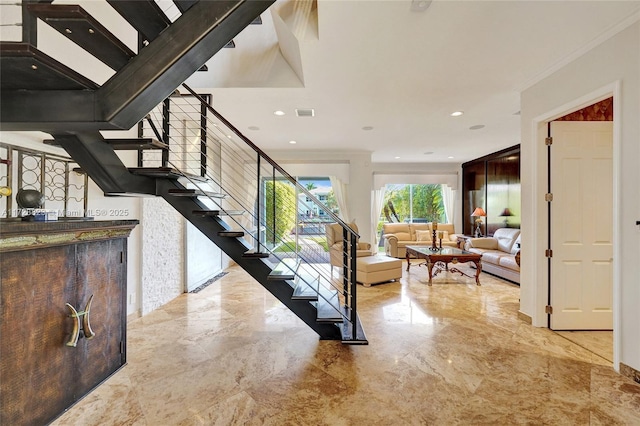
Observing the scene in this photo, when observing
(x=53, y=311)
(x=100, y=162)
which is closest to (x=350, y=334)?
(x=53, y=311)

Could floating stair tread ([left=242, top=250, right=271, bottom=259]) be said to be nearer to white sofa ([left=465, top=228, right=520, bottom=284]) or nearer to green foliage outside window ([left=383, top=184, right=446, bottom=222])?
white sofa ([left=465, top=228, right=520, bottom=284])

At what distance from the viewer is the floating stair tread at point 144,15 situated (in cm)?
111

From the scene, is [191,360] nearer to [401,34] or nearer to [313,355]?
[313,355]

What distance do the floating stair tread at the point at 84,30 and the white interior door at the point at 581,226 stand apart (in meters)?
3.76

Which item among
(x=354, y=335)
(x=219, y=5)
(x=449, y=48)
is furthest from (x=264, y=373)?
(x=449, y=48)

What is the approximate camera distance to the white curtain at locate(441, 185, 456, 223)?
323 inches

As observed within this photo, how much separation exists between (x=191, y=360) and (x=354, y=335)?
1459 mm

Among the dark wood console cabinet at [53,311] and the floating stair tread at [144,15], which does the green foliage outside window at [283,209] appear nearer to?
the dark wood console cabinet at [53,311]

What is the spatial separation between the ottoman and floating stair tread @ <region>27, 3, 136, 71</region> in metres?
4.03

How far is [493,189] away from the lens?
674 cm

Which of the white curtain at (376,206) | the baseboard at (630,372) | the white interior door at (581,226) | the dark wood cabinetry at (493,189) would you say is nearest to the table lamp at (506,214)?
the dark wood cabinetry at (493,189)

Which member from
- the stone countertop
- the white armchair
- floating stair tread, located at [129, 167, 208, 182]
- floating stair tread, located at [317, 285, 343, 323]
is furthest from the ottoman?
the stone countertop

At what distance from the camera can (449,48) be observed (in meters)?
2.37

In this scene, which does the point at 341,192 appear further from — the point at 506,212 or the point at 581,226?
the point at 581,226
